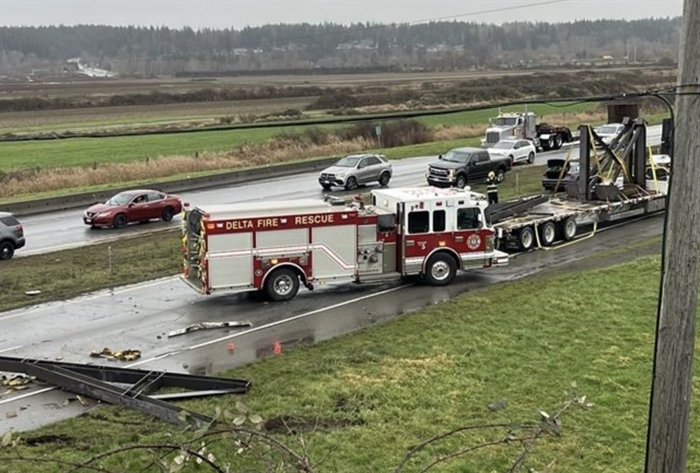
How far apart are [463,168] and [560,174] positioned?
6.16m

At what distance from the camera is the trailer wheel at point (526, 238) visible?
27.4 meters

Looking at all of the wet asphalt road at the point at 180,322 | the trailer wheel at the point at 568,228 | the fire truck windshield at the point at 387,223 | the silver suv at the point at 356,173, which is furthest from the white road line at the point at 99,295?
the silver suv at the point at 356,173

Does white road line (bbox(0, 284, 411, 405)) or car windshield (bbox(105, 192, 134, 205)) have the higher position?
car windshield (bbox(105, 192, 134, 205))

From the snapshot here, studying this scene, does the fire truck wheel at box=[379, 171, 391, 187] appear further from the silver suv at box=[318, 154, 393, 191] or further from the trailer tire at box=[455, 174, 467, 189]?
the trailer tire at box=[455, 174, 467, 189]

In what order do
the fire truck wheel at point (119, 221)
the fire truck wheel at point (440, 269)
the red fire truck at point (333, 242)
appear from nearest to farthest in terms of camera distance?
the red fire truck at point (333, 242)
the fire truck wheel at point (440, 269)
the fire truck wheel at point (119, 221)

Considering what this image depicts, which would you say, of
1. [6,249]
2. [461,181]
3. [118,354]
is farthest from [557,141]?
[118,354]

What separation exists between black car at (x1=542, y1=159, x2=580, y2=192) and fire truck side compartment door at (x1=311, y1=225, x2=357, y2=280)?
14.9 m

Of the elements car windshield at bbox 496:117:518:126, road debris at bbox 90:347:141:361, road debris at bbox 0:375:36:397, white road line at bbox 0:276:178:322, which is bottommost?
white road line at bbox 0:276:178:322

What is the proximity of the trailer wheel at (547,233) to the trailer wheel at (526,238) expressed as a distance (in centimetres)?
47

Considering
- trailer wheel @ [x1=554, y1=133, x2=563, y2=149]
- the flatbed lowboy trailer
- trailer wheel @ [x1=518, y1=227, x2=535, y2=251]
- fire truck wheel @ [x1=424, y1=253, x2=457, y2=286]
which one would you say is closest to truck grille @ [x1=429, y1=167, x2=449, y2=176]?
the flatbed lowboy trailer

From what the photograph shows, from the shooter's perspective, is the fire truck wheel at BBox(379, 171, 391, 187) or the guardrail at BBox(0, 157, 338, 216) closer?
the guardrail at BBox(0, 157, 338, 216)

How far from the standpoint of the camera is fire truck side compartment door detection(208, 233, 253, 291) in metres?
20.9

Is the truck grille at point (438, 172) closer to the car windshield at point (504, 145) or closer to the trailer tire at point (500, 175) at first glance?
the trailer tire at point (500, 175)

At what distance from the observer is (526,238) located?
2756cm
